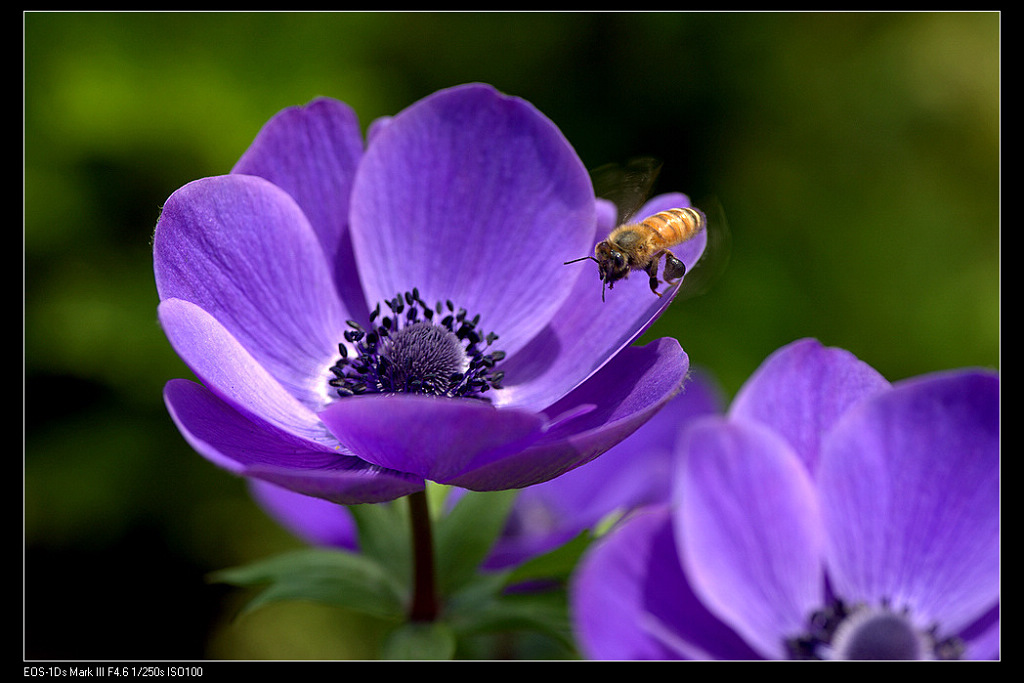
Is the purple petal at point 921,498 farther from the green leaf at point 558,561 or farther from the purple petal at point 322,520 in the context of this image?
the purple petal at point 322,520

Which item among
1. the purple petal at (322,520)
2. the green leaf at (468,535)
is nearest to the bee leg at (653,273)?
the green leaf at (468,535)

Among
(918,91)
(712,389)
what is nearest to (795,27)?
(918,91)

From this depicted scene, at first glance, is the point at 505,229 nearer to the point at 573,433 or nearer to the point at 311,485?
the point at 573,433

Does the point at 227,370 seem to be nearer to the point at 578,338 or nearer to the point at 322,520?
the point at 578,338

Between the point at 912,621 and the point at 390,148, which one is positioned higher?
the point at 390,148

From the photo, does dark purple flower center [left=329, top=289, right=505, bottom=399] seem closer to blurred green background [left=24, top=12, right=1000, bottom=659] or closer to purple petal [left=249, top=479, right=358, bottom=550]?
purple petal [left=249, top=479, right=358, bottom=550]
